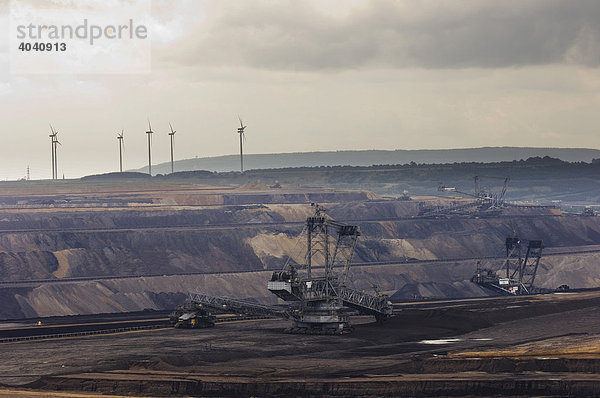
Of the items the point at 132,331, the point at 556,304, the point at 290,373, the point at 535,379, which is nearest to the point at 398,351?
the point at 290,373

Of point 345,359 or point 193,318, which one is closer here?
point 345,359

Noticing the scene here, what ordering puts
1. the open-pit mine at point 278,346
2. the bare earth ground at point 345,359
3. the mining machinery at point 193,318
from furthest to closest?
the mining machinery at point 193,318, the open-pit mine at point 278,346, the bare earth ground at point 345,359

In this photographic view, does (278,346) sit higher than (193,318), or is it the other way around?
(193,318)

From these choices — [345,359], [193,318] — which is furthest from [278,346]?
[193,318]

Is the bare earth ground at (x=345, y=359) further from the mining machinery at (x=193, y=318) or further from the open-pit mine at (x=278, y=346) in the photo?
the mining machinery at (x=193, y=318)

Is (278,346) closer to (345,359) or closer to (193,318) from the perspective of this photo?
(345,359)

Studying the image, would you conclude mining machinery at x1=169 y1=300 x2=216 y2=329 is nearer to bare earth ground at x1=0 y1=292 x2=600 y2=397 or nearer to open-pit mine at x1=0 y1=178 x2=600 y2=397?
open-pit mine at x1=0 y1=178 x2=600 y2=397

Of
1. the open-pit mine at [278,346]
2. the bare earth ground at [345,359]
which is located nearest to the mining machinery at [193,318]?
the open-pit mine at [278,346]

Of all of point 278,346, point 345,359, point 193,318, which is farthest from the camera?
point 193,318

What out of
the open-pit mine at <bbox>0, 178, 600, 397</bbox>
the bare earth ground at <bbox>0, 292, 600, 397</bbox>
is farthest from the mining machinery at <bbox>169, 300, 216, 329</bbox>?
the bare earth ground at <bbox>0, 292, 600, 397</bbox>
